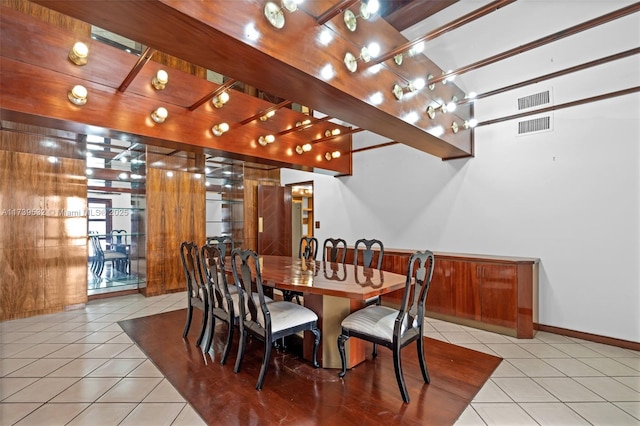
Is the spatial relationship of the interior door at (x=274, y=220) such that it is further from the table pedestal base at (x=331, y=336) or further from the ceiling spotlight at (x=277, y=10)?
the ceiling spotlight at (x=277, y=10)

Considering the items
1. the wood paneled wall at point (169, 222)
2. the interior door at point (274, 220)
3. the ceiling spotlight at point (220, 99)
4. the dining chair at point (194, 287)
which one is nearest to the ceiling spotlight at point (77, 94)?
the ceiling spotlight at point (220, 99)

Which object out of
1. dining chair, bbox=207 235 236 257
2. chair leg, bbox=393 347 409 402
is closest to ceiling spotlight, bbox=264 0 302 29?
dining chair, bbox=207 235 236 257

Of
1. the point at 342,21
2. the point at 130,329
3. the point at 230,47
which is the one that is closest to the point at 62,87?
the point at 230,47

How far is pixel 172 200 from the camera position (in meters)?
5.42

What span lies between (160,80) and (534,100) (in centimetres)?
425

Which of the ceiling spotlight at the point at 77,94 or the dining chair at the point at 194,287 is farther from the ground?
the ceiling spotlight at the point at 77,94

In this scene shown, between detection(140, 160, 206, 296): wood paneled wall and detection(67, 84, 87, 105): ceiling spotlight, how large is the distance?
2864 millimetres

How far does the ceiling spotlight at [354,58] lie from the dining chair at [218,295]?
1912 mm

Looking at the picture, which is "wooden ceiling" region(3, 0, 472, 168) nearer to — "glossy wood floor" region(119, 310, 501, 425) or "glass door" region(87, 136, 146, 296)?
"glossy wood floor" region(119, 310, 501, 425)

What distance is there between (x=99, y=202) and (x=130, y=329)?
9.16ft

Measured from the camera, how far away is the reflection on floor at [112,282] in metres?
5.16

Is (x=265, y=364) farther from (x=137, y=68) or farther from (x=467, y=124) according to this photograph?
(x=467, y=124)

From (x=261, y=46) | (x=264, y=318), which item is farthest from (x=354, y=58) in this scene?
(x=264, y=318)

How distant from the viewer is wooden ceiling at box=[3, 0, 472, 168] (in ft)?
4.63
